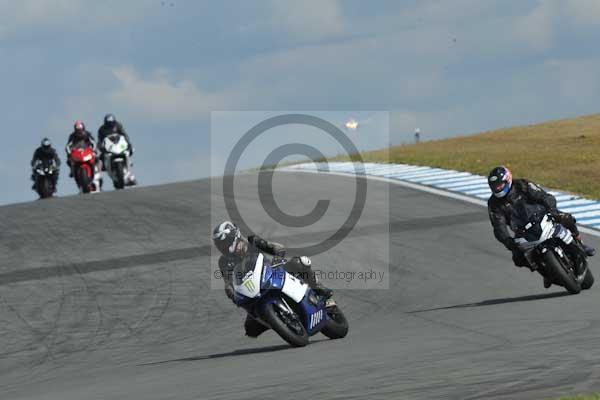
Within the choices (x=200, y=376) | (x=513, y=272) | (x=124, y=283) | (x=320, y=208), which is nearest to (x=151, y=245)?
(x=124, y=283)

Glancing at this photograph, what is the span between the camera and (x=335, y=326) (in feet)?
39.8

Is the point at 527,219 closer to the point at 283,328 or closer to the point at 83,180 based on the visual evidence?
the point at 283,328

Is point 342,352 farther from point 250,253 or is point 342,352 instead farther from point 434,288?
Answer: point 434,288

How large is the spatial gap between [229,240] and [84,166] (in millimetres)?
18877

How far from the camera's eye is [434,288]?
16359 mm

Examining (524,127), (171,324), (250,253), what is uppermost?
(524,127)

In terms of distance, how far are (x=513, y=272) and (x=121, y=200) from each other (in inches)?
465

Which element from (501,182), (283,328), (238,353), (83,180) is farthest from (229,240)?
(83,180)

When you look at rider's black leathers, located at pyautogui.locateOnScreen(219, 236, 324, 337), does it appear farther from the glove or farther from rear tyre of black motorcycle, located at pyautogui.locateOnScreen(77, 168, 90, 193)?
rear tyre of black motorcycle, located at pyautogui.locateOnScreen(77, 168, 90, 193)

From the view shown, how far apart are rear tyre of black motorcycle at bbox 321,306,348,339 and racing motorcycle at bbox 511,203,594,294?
298 centimetres

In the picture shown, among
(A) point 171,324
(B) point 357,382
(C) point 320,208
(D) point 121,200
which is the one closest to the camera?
(B) point 357,382

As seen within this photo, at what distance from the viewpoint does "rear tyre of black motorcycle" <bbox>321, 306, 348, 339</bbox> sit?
1203 centimetres

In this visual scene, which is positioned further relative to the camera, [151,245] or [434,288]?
[151,245]

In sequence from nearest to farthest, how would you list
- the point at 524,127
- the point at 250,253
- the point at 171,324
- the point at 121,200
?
the point at 250,253 → the point at 171,324 → the point at 121,200 → the point at 524,127
